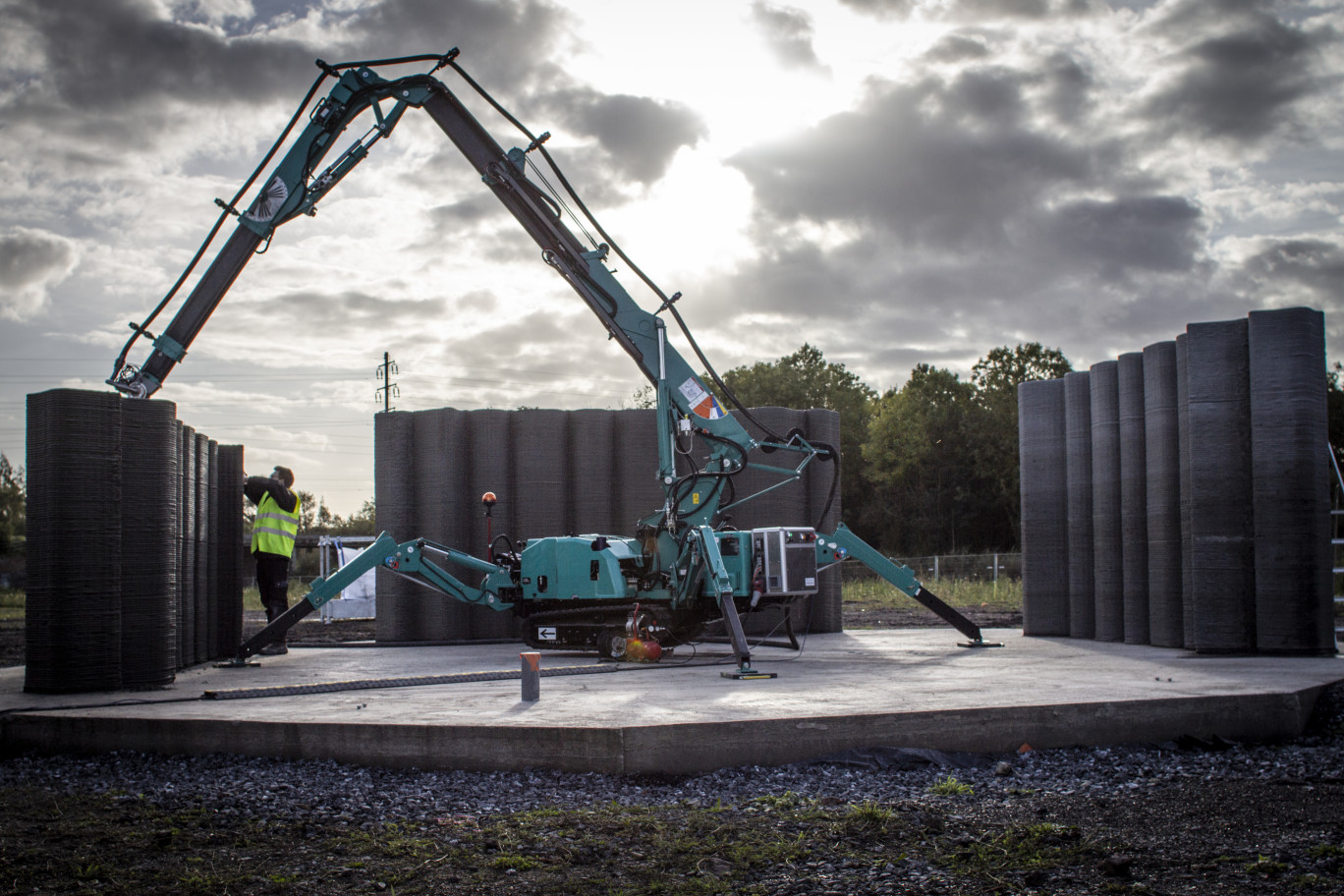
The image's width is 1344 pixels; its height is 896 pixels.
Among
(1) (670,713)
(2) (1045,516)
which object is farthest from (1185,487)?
(1) (670,713)

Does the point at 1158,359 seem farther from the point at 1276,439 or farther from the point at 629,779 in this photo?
the point at 629,779

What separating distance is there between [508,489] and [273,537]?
312 centimetres

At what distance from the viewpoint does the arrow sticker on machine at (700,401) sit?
38.0ft

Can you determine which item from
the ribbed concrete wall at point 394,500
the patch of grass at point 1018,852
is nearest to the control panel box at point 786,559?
the ribbed concrete wall at point 394,500

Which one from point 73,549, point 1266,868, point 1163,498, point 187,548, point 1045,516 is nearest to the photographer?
point 1266,868

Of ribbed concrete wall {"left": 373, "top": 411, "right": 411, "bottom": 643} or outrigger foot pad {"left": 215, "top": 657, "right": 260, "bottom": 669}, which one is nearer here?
outrigger foot pad {"left": 215, "top": 657, "right": 260, "bottom": 669}

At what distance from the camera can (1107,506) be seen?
12258 millimetres

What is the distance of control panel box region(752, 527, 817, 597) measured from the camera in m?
10.5

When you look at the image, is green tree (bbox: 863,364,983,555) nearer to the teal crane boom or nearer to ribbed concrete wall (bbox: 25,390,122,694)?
the teal crane boom

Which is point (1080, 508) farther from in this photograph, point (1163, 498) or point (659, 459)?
point (659, 459)

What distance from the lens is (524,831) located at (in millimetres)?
5012

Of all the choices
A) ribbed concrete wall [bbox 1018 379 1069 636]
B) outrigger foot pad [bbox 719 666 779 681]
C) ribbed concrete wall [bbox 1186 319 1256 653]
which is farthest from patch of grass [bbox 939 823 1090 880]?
ribbed concrete wall [bbox 1018 379 1069 636]

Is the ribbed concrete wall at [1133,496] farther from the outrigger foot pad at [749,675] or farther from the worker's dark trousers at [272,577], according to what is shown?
the worker's dark trousers at [272,577]

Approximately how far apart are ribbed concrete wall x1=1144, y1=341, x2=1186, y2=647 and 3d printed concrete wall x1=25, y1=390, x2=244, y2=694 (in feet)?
30.9
